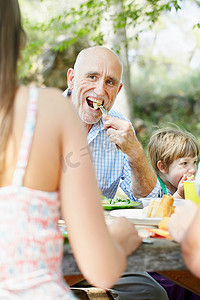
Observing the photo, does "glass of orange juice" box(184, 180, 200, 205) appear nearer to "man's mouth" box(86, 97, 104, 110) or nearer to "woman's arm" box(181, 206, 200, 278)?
"woman's arm" box(181, 206, 200, 278)

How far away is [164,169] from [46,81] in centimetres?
724

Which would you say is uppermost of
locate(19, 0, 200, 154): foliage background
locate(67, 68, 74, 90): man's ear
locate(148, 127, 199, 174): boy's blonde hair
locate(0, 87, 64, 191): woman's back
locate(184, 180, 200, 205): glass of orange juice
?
locate(19, 0, 200, 154): foliage background

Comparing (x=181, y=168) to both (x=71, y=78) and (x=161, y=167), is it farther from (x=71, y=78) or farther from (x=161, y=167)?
(x=71, y=78)

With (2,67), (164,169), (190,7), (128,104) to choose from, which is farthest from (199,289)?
(190,7)

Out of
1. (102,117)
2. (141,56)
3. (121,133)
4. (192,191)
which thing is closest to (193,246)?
(192,191)

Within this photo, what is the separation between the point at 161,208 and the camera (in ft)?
5.22

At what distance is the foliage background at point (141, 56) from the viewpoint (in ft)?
20.6

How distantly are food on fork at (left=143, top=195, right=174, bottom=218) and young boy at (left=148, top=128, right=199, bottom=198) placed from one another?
1.04m

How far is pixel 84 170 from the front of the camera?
1.02 metres

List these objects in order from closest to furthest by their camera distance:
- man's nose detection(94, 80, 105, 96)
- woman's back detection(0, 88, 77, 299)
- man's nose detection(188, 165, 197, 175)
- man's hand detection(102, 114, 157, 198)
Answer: woman's back detection(0, 88, 77, 299) < man's hand detection(102, 114, 157, 198) < man's nose detection(188, 165, 197, 175) < man's nose detection(94, 80, 105, 96)

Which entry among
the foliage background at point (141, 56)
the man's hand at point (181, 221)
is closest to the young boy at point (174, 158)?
the man's hand at point (181, 221)

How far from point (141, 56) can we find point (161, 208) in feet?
23.9

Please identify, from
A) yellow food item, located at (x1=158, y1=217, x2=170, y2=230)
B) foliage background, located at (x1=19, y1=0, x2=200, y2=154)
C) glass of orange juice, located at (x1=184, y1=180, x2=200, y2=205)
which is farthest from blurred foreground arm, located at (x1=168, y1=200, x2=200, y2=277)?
foliage background, located at (x1=19, y1=0, x2=200, y2=154)

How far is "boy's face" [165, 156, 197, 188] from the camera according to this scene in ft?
8.86
